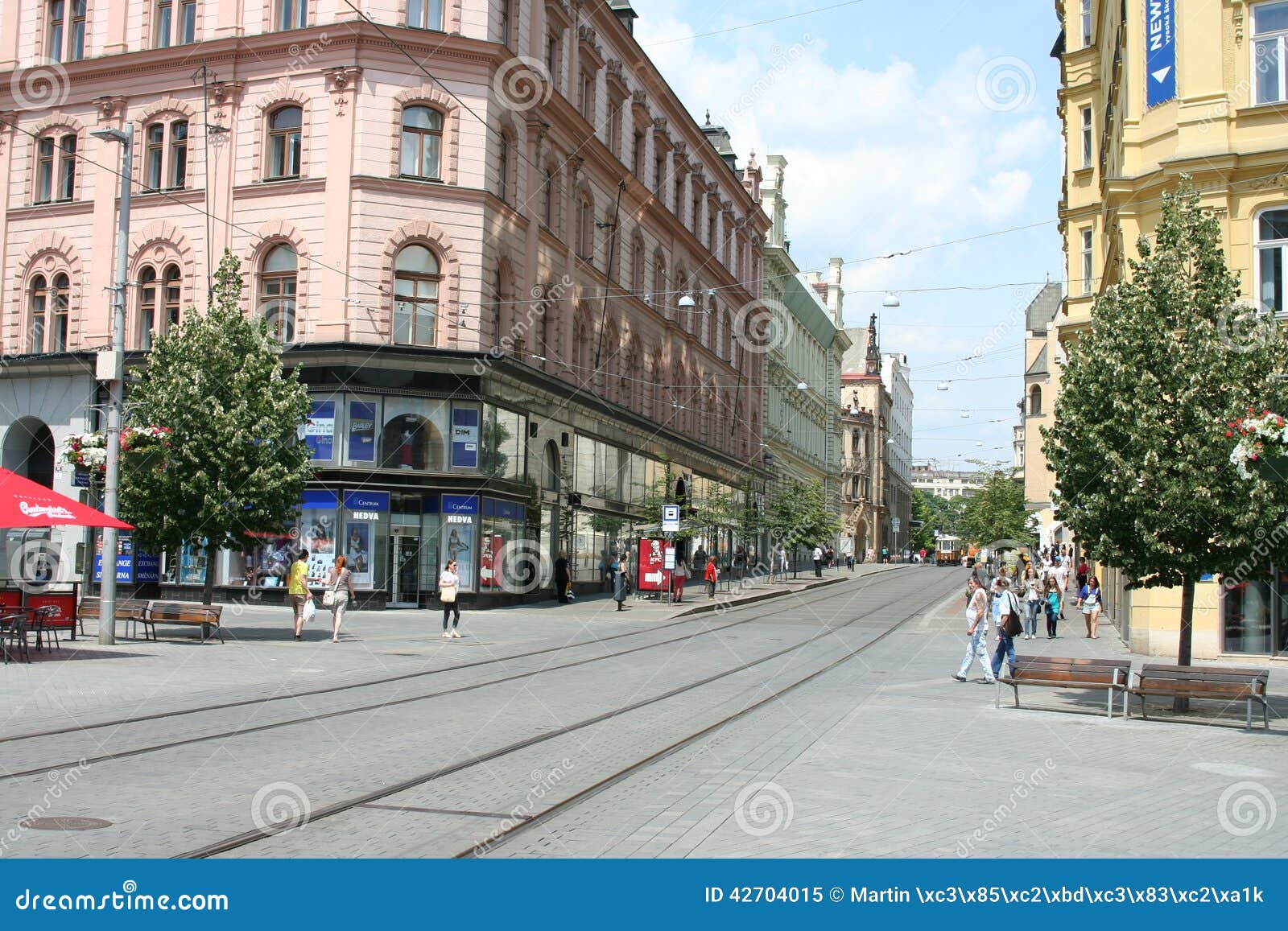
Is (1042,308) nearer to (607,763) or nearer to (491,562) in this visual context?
(491,562)

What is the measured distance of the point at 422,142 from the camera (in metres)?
35.3

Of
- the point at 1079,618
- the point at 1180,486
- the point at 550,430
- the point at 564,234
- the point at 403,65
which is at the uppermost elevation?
the point at 403,65

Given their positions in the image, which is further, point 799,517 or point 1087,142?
point 799,517

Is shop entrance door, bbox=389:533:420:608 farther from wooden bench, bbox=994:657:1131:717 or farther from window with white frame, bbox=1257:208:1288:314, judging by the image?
window with white frame, bbox=1257:208:1288:314

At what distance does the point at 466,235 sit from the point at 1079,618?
2292 cm

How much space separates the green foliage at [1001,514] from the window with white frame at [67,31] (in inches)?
2147

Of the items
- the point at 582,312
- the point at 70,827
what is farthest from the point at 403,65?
the point at 70,827

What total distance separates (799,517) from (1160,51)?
37.3 metres

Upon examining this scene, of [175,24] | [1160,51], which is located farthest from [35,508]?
[175,24]

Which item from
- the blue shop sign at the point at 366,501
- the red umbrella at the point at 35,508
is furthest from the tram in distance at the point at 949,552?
the red umbrella at the point at 35,508

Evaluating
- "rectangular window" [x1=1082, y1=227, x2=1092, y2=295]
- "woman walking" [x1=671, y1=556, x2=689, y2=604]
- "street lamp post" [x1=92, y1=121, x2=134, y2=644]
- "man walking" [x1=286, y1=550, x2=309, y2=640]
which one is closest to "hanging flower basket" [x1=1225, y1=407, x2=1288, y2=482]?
"man walking" [x1=286, y1=550, x2=309, y2=640]

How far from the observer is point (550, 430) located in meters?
40.4

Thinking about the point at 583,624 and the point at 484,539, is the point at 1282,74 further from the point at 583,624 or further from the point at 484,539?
the point at 484,539

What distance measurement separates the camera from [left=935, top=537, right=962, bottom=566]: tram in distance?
125 m
